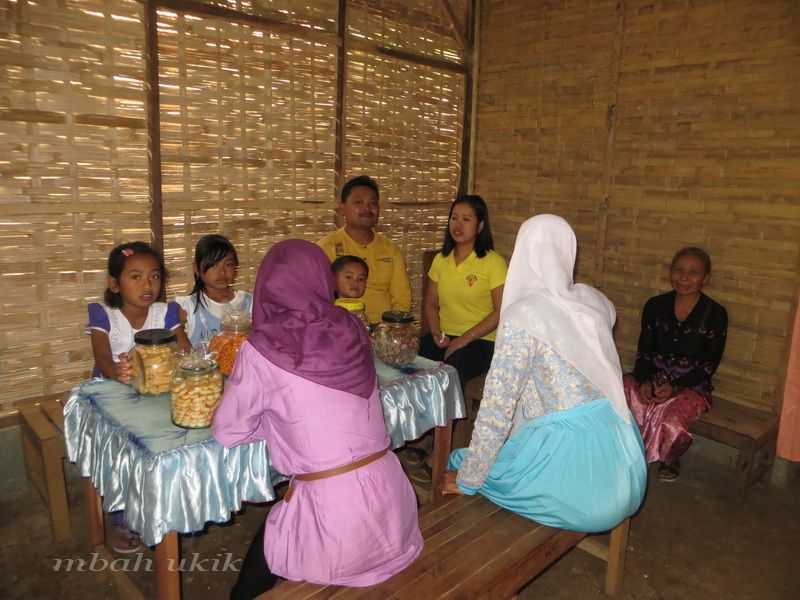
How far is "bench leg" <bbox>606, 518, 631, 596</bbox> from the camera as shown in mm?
2801

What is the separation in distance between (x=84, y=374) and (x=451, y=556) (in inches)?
107

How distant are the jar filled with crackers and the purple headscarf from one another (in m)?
0.60

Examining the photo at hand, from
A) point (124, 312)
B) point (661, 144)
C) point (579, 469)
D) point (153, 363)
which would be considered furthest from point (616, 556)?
point (661, 144)

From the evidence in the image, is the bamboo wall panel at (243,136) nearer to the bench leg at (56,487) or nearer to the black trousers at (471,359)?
the bench leg at (56,487)

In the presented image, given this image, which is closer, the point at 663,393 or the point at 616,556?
the point at 616,556

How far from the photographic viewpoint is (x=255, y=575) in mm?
2133

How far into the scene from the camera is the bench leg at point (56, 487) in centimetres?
301

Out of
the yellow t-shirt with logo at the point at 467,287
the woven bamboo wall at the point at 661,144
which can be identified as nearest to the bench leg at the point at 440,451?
the yellow t-shirt with logo at the point at 467,287

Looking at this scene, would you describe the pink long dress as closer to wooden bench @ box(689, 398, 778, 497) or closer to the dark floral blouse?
wooden bench @ box(689, 398, 778, 497)

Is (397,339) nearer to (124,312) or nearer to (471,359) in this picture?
(471,359)

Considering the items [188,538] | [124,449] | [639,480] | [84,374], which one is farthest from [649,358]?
[84,374]

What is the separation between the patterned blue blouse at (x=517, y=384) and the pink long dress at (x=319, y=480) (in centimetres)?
51

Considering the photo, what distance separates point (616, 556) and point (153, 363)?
228 cm

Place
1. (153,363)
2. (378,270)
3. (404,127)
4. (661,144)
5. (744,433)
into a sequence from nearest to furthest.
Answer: (153,363) → (744,433) → (378,270) → (661,144) → (404,127)
